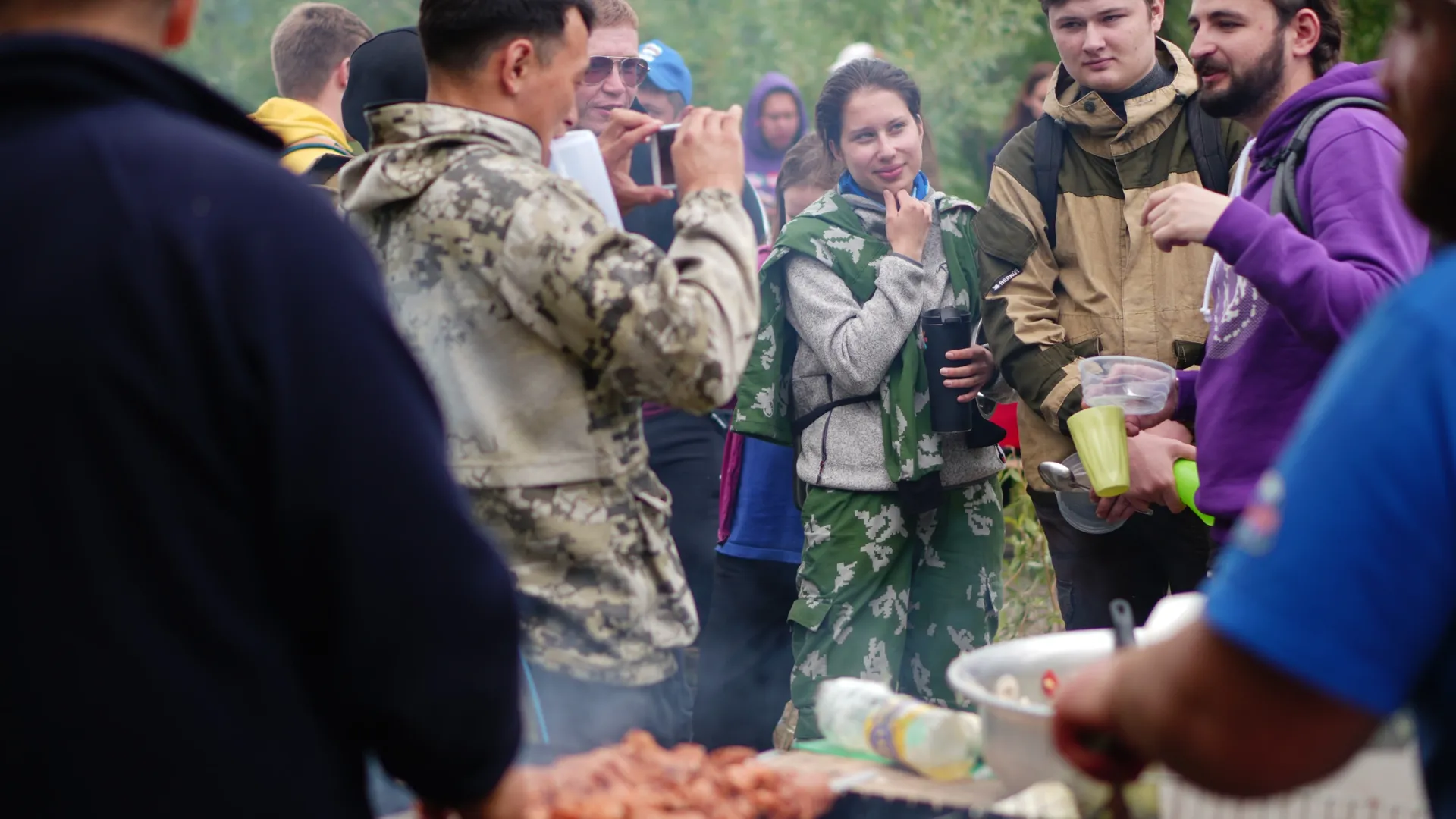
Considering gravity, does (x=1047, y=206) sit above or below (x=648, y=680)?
above

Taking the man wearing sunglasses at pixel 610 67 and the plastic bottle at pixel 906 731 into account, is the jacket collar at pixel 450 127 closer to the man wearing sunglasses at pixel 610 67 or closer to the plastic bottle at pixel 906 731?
the plastic bottle at pixel 906 731

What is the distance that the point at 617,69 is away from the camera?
461 centimetres

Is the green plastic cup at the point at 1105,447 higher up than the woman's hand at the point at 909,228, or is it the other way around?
the woman's hand at the point at 909,228

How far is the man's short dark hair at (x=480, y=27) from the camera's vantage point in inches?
92.0

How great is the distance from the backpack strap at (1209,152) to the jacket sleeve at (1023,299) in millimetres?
461

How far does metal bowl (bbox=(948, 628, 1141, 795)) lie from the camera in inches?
73.9

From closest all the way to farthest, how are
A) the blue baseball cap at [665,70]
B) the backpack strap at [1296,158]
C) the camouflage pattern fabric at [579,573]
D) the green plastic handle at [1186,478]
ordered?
the camouflage pattern fabric at [579,573] → the backpack strap at [1296,158] → the green plastic handle at [1186,478] → the blue baseball cap at [665,70]

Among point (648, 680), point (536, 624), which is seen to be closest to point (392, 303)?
point (536, 624)

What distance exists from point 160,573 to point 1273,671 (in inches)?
36.3

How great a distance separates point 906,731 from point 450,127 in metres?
1.33

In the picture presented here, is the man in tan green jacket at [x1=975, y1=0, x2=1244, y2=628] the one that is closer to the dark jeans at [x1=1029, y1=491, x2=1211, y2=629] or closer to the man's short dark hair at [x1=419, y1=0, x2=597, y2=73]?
the dark jeans at [x1=1029, y1=491, x2=1211, y2=629]

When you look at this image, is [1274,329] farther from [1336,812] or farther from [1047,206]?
[1336,812]

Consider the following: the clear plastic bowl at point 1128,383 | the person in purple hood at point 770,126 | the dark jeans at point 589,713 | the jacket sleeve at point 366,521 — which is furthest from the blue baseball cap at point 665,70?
the jacket sleeve at point 366,521

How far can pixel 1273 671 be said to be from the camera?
3.22 ft
